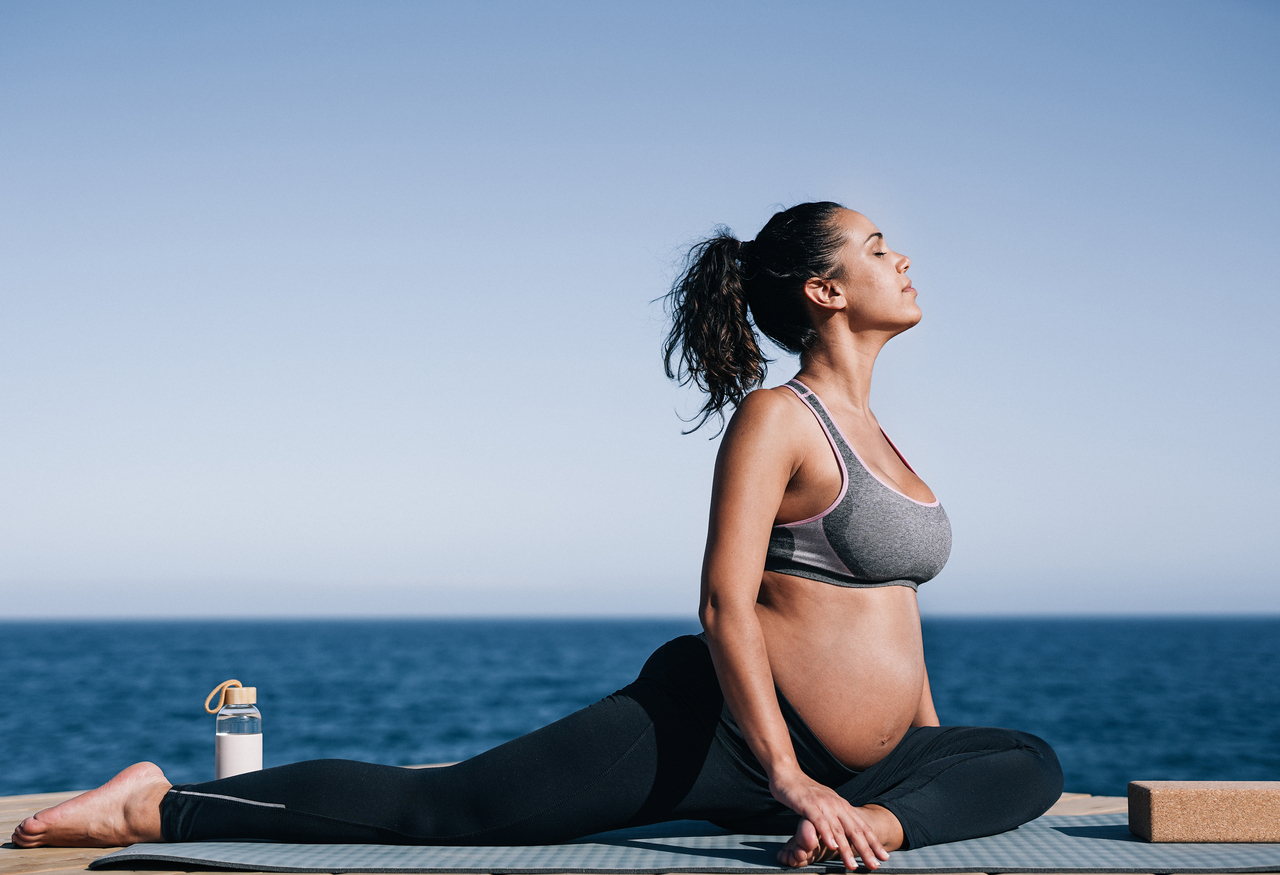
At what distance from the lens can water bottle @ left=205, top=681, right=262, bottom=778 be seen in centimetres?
295

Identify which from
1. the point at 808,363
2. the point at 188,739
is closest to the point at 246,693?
the point at 808,363

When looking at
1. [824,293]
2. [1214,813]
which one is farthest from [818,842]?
[824,293]

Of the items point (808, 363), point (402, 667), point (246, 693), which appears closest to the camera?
point (808, 363)

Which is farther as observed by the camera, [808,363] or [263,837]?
[808,363]

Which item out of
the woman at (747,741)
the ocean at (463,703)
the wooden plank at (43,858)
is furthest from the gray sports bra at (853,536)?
the wooden plank at (43,858)

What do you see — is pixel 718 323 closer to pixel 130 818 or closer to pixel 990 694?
pixel 130 818

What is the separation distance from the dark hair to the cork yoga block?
140 cm

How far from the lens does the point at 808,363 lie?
2725mm

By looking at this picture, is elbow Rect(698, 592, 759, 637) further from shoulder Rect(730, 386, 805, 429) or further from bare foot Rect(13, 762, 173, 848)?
bare foot Rect(13, 762, 173, 848)

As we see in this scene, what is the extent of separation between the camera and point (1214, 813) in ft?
8.06

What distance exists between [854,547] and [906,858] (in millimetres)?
662

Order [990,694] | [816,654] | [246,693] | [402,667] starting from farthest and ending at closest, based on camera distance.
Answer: [402,667] < [990,694] < [246,693] < [816,654]

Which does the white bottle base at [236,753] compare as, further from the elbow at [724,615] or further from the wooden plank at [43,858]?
the elbow at [724,615]

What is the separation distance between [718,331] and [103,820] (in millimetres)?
1920
